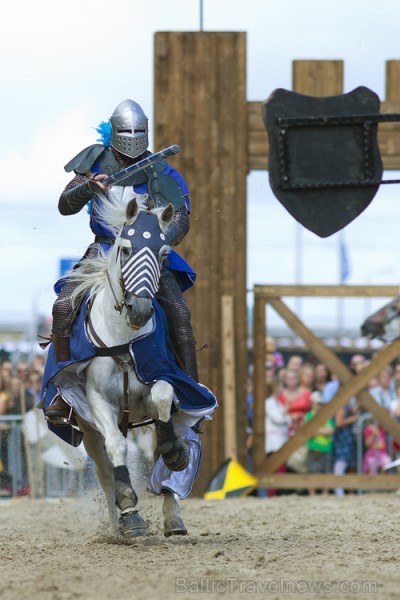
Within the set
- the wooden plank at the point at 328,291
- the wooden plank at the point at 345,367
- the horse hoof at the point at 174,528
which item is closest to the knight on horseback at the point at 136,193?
the horse hoof at the point at 174,528

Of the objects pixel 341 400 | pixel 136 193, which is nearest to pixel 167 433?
pixel 136 193

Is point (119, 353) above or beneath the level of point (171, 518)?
above

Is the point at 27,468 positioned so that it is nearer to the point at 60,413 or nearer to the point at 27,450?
the point at 27,450

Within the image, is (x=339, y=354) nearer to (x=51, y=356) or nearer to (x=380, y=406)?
(x=380, y=406)

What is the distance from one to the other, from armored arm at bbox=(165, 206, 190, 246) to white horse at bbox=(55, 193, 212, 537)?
0.14 m

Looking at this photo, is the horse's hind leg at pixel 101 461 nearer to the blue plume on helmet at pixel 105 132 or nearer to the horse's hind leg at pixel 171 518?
the horse's hind leg at pixel 171 518

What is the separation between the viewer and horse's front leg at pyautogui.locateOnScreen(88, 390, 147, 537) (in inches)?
294

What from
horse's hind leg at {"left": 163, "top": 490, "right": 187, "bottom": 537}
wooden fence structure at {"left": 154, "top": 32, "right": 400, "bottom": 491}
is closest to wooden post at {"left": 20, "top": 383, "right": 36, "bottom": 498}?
Answer: wooden fence structure at {"left": 154, "top": 32, "right": 400, "bottom": 491}

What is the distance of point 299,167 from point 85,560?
261cm

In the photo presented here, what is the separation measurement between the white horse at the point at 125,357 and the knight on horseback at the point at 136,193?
6.5 inches

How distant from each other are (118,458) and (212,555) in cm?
82

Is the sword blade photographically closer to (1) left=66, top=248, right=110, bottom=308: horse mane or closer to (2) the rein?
(1) left=66, top=248, right=110, bottom=308: horse mane

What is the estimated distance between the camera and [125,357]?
761 centimetres

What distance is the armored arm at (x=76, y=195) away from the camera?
7898 millimetres
